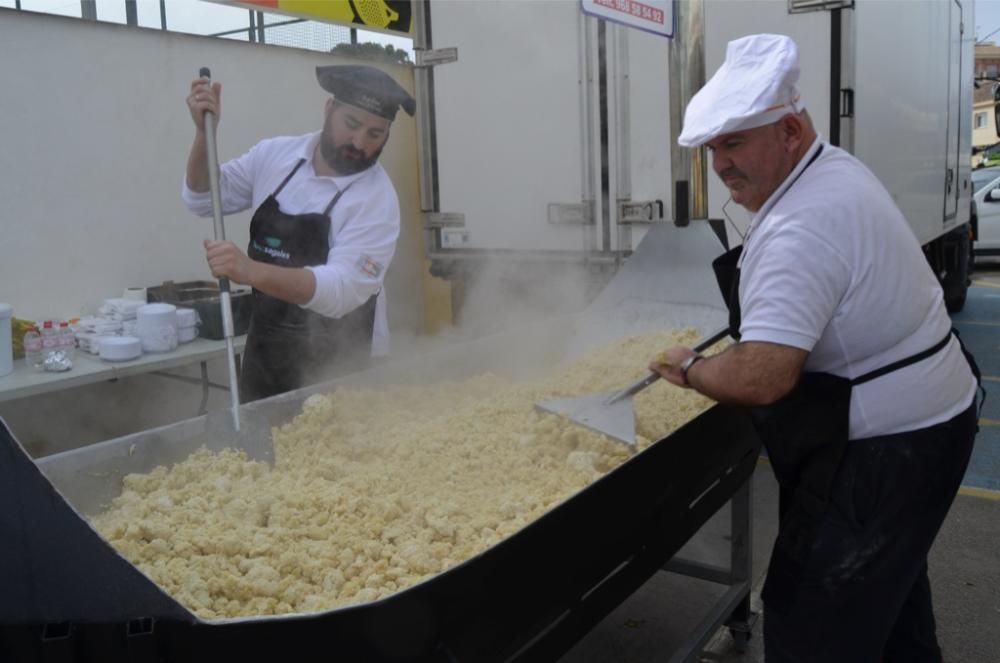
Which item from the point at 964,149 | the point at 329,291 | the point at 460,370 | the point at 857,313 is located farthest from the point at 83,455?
the point at 964,149

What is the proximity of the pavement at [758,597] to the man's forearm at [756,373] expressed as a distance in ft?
3.94

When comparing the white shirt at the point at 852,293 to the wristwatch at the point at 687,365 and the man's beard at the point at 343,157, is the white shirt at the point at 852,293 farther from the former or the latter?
the man's beard at the point at 343,157

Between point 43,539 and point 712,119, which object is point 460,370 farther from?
point 43,539

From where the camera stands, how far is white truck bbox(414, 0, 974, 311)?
3896mm

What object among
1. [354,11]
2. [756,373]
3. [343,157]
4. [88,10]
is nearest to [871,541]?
[756,373]

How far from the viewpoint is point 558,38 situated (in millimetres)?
4430

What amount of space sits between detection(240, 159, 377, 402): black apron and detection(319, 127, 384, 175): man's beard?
8 centimetres

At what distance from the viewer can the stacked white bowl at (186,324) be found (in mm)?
3803

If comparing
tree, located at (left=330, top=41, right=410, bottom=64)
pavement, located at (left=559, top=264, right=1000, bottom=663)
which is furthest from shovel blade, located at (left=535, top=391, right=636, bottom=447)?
tree, located at (left=330, top=41, right=410, bottom=64)

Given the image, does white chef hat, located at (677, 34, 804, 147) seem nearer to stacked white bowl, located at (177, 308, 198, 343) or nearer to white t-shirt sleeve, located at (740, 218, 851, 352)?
white t-shirt sleeve, located at (740, 218, 851, 352)

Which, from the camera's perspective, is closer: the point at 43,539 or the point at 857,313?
the point at 43,539

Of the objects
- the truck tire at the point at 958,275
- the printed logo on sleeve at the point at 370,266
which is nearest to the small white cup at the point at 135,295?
the printed logo on sleeve at the point at 370,266

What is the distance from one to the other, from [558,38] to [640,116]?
2.11ft

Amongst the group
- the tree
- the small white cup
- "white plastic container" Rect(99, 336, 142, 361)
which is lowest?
"white plastic container" Rect(99, 336, 142, 361)
